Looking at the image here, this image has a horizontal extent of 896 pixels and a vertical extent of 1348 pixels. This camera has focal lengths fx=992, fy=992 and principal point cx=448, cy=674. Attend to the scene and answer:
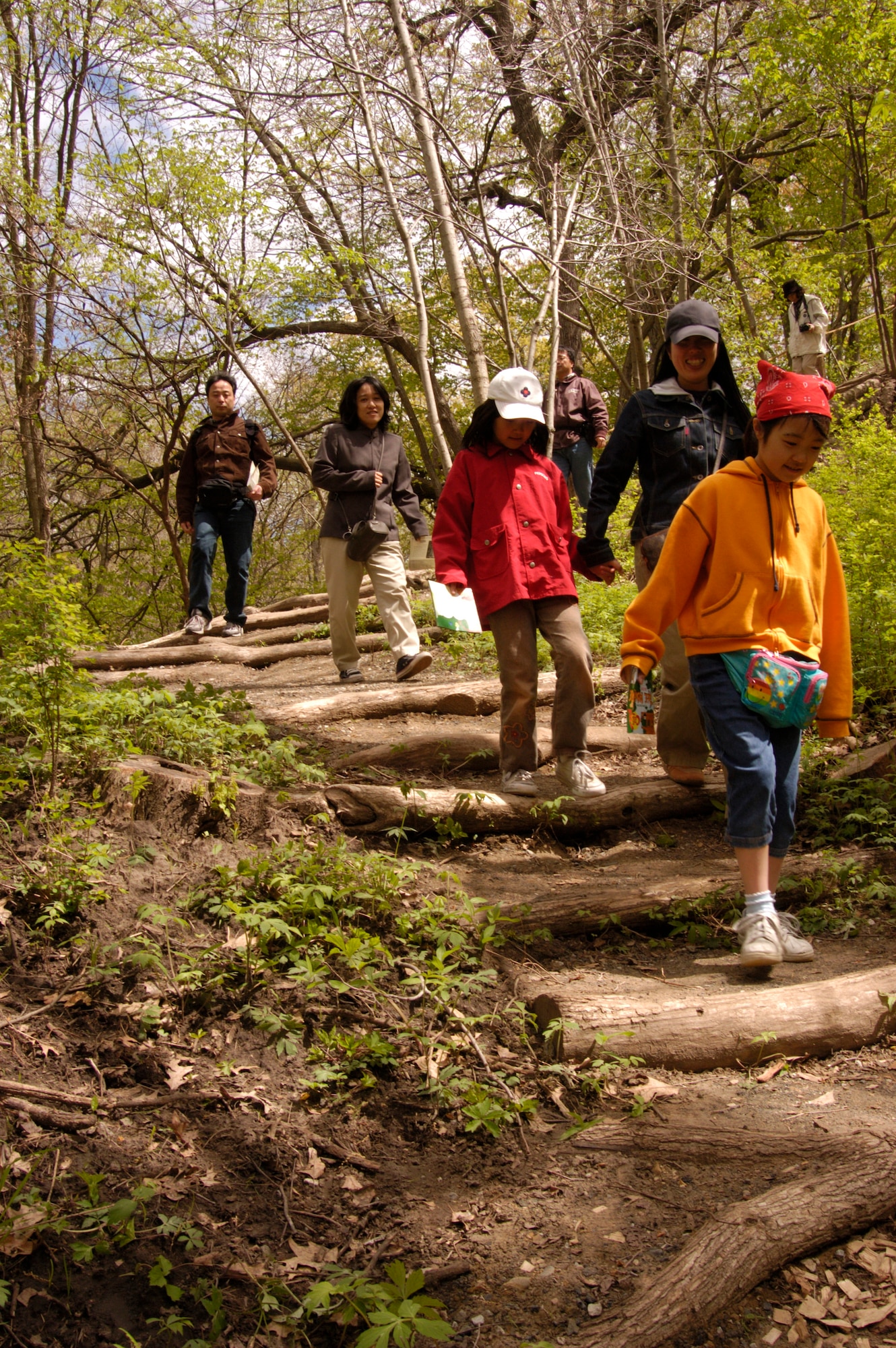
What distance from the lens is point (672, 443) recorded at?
4.89m

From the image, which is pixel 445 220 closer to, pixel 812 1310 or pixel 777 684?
pixel 777 684

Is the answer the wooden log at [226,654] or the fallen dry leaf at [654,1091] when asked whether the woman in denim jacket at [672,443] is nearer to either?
the fallen dry leaf at [654,1091]

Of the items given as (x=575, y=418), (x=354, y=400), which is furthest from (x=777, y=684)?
(x=575, y=418)

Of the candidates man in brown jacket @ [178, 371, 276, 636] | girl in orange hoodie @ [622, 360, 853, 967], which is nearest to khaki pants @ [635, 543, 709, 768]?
girl in orange hoodie @ [622, 360, 853, 967]

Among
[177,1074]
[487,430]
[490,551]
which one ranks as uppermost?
Result: [487,430]

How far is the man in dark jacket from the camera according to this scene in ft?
33.1

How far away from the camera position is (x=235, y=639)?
995 centimetres

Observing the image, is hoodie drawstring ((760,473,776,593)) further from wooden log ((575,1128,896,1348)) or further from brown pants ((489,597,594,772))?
wooden log ((575,1128,896,1348))

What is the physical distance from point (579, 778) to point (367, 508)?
300cm


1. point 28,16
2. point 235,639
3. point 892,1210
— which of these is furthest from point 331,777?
point 28,16

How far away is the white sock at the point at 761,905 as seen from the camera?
363cm

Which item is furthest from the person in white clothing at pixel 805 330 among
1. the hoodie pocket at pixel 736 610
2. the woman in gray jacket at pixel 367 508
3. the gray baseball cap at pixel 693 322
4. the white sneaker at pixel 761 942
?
the white sneaker at pixel 761 942

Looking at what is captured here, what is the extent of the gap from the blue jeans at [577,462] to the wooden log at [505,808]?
5.73m

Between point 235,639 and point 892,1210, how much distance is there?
326 inches
